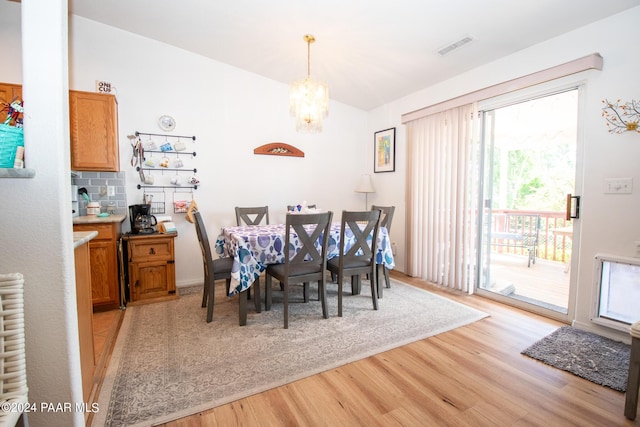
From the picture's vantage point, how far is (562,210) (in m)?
4.37

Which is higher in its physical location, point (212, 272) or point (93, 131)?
point (93, 131)

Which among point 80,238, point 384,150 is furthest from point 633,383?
point 384,150

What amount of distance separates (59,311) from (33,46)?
93 cm

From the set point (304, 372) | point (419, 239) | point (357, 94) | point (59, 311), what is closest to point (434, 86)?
point (357, 94)

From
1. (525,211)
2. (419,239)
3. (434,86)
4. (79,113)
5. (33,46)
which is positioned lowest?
(419,239)

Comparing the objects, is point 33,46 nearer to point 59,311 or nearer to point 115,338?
point 59,311

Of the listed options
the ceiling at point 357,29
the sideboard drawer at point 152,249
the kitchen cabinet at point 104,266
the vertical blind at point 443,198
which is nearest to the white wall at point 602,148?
the ceiling at point 357,29

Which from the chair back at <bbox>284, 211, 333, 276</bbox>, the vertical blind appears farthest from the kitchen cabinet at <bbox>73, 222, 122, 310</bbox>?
the vertical blind

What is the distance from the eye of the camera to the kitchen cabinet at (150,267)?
10.1 ft

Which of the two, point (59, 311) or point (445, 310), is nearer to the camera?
point (59, 311)

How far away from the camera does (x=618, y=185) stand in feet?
7.45

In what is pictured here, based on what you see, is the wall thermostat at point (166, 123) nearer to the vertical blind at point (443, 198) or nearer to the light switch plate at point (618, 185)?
the vertical blind at point (443, 198)

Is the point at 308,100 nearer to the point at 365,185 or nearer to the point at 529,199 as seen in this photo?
the point at 365,185

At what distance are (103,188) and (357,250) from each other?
287cm
